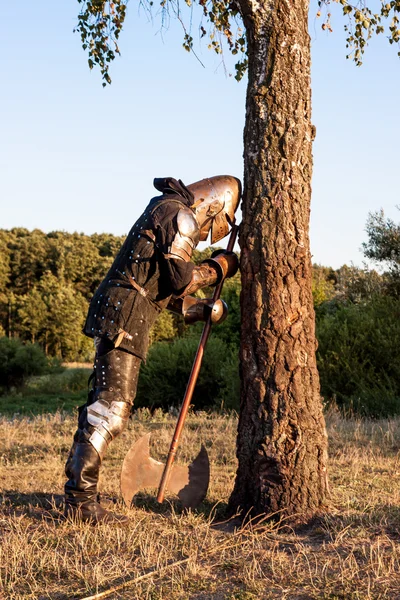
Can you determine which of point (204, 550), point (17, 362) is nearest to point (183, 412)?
point (204, 550)

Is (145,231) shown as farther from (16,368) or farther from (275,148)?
(16,368)

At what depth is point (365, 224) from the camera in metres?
17.5

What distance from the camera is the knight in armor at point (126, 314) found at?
14.4ft

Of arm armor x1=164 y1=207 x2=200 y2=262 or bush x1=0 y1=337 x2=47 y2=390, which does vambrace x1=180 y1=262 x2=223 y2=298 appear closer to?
arm armor x1=164 y1=207 x2=200 y2=262

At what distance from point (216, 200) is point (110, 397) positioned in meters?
1.50

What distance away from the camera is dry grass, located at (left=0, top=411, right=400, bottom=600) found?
342cm

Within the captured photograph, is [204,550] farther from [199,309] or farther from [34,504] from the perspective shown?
[199,309]

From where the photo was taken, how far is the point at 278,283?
4543 millimetres

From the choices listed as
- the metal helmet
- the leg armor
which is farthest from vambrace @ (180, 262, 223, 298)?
the leg armor

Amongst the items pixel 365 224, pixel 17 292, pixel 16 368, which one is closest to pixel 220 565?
pixel 365 224

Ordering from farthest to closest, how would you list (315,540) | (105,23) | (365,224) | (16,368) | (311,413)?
1. (16,368)
2. (365,224)
3. (105,23)
4. (311,413)
5. (315,540)

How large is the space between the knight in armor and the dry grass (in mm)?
318

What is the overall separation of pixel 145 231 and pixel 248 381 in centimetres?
113

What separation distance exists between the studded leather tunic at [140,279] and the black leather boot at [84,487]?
0.66 meters
